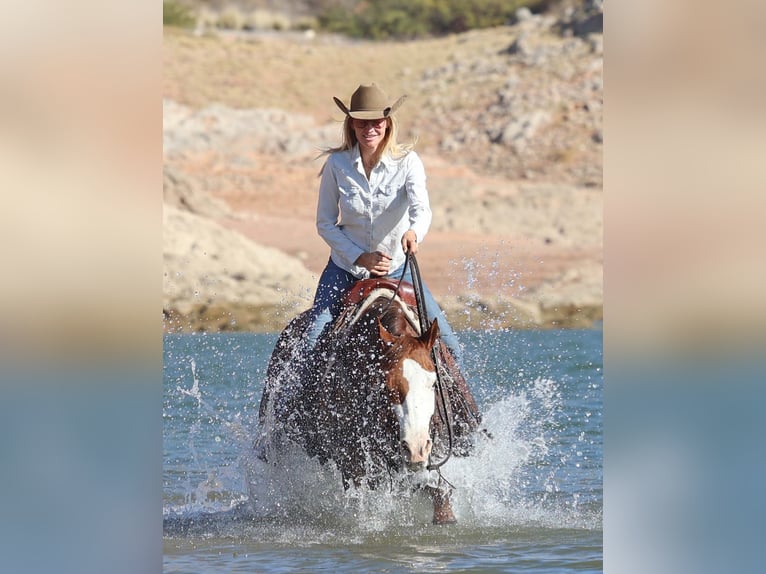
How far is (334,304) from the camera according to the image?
7156 millimetres

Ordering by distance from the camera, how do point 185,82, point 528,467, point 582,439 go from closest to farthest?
Answer: point 528,467 → point 582,439 → point 185,82

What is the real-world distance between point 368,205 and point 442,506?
1.79 metres

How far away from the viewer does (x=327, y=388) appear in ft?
22.4

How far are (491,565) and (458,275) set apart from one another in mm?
24129

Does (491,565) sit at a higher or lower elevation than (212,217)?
lower

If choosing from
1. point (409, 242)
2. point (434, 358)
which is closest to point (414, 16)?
point (409, 242)

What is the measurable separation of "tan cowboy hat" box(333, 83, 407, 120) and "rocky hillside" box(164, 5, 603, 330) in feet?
65.2

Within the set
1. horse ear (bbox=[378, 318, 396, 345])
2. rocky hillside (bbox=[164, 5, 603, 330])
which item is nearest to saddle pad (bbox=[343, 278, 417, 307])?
horse ear (bbox=[378, 318, 396, 345])

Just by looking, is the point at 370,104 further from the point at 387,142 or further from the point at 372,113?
the point at 387,142

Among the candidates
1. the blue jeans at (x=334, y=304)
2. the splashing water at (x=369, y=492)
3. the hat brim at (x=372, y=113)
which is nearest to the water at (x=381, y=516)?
the splashing water at (x=369, y=492)

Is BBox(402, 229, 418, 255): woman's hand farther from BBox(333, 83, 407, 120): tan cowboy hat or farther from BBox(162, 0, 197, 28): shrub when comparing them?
BBox(162, 0, 197, 28): shrub
